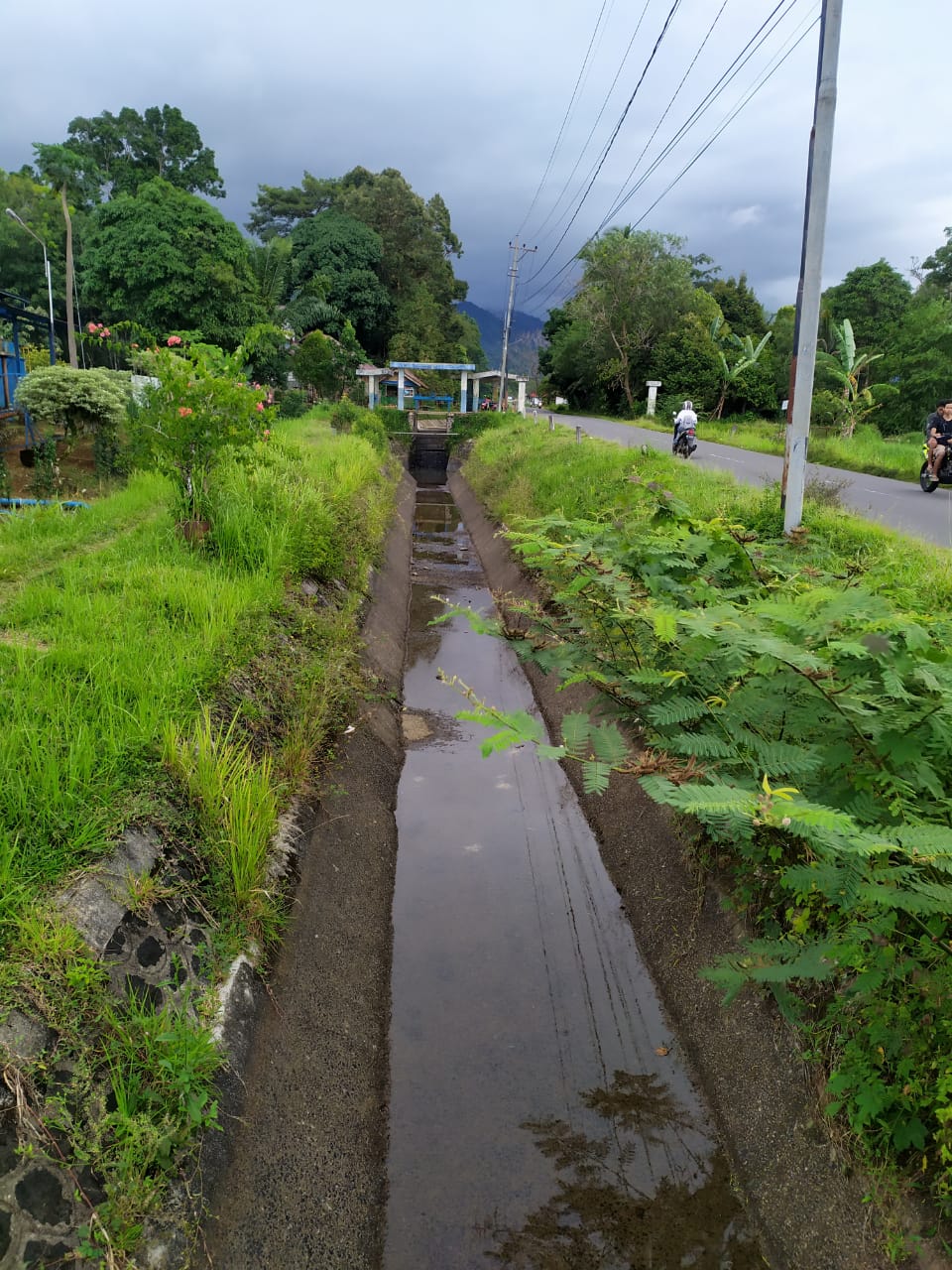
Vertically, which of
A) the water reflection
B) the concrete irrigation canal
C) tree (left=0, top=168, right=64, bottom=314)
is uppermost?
tree (left=0, top=168, right=64, bottom=314)

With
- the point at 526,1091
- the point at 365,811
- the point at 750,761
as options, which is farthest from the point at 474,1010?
the point at 750,761

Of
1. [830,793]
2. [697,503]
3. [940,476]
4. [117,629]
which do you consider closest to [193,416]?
[117,629]

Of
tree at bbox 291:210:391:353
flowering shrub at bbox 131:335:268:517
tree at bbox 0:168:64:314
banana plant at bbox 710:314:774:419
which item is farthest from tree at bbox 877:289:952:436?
tree at bbox 0:168:64:314

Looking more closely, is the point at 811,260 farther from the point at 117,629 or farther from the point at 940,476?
the point at 940,476

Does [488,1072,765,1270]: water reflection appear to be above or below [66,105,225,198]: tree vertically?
below

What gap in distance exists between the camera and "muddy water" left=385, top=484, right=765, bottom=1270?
2979 millimetres

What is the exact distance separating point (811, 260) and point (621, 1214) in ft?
21.7

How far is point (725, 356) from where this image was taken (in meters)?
38.8

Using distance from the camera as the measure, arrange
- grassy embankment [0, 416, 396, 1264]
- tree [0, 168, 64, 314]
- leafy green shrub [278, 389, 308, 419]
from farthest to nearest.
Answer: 1. tree [0, 168, 64, 314]
2. leafy green shrub [278, 389, 308, 419]
3. grassy embankment [0, 416, 396, 1264]

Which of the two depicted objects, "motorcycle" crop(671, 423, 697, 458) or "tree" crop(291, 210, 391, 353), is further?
"tree" crop(291, 210, 391, 353)

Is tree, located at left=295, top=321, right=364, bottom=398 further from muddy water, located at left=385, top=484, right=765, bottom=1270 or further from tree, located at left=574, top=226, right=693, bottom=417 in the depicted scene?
muddy water, located at left=385, top=484, right=765, bottom=1270

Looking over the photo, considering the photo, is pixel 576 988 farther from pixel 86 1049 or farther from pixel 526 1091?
pixel 86 1049

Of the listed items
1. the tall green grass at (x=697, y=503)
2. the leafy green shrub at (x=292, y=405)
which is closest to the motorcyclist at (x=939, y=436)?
the tall green grass at (x=697, y=503)

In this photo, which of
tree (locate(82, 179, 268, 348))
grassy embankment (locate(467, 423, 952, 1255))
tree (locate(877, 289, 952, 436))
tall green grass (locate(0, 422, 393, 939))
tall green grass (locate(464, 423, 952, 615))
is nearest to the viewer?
grassy embankment (locate(467, 423, 952, 1255))
